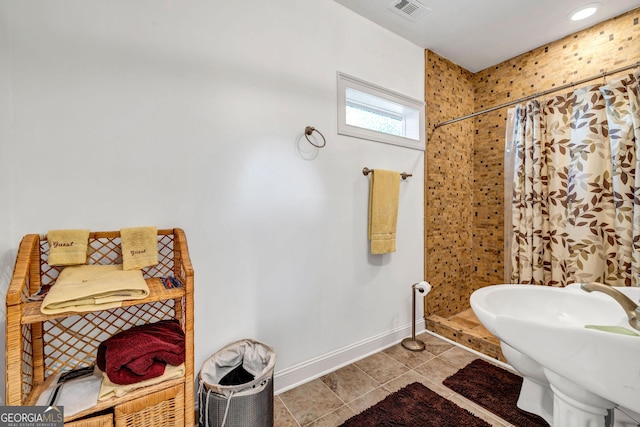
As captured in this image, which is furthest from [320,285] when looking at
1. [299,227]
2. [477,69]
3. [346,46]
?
[477,69]

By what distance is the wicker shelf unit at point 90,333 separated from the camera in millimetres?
800

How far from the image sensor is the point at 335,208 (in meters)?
1.83

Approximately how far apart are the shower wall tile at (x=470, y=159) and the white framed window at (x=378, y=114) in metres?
0.16

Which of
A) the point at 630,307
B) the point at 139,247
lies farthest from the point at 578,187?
the point at 139,247

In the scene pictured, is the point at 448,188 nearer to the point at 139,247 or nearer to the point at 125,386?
the point at 139,247

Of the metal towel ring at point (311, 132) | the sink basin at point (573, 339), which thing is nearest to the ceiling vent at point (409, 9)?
the metal towel ring at point (311, 132)

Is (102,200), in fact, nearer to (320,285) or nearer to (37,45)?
(37,45)

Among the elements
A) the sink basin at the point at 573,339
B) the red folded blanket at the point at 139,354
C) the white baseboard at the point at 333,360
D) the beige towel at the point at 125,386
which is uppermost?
the sink basin at the point at 573,339

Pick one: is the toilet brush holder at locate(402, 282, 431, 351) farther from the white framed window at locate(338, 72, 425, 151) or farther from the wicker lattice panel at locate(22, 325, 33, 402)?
the wicker lattice panel at locate(22, 325, 33, 402)

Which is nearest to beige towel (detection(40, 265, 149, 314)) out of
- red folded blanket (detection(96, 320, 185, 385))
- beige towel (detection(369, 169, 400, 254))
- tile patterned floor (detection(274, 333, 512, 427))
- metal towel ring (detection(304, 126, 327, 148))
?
red folded blanket (detection(96, 320, 185, 385))

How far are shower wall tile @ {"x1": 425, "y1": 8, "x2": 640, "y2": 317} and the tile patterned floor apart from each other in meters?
0.54

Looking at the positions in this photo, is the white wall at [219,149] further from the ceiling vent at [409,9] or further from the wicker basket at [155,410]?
the wicker basket at [155,410]

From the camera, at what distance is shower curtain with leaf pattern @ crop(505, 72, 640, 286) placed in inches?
65.0

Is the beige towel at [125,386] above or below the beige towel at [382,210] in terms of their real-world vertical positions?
below
